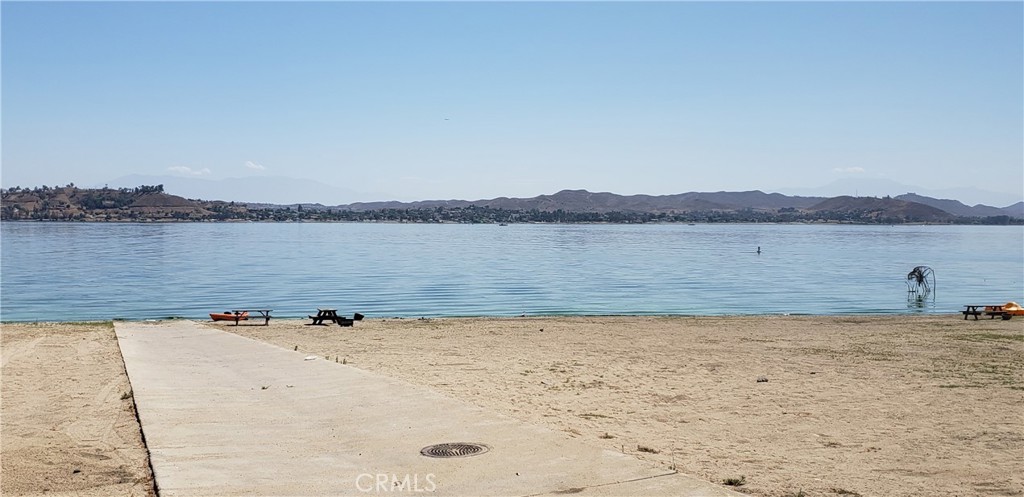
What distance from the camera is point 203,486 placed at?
666cm

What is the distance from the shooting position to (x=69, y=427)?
31.2ft

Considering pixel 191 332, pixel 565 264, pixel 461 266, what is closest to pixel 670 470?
pixel 191 332

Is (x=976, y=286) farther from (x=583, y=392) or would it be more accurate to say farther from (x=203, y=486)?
(x=203, y=486)

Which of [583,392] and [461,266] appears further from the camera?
[461,266]

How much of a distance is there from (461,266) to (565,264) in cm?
969

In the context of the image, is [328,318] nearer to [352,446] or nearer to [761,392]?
[761,392]

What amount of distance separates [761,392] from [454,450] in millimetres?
6521

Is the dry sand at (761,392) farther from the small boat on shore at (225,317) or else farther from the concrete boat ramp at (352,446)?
the small boat on shore at (225,317)

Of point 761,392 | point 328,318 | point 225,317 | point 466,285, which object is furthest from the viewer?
point 466,285

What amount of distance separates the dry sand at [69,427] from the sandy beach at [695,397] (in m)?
0.03

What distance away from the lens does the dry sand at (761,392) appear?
26.8 feet

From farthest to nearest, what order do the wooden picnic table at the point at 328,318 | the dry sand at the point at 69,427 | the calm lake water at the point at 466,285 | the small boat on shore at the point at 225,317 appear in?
the calm lake water at the point at 466,285 < the small boat on shore at the point at 225,317 < the wooden picnic table at the point at 328,318 < the dry sand at the point at 69,427

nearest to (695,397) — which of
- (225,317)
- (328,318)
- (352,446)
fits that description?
(352,446)

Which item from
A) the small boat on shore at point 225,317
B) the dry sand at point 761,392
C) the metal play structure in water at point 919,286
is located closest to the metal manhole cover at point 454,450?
the dry sand at point 761,392
